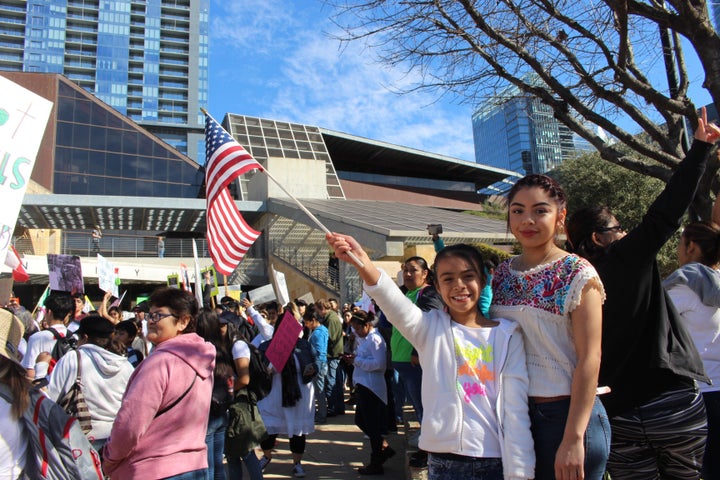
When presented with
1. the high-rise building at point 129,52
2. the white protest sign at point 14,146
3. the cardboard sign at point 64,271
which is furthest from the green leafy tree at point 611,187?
the high-rise building at point 129,52

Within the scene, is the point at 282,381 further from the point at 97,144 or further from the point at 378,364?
the point at 97,144

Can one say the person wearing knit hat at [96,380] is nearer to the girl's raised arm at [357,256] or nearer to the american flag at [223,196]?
the american flag at [223,196]

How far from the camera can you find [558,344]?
6.83 feet

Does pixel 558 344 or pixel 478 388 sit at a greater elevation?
pixel 558 344

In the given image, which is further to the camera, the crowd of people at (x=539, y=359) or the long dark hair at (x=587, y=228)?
the long dark hair at (x=587, y=228)

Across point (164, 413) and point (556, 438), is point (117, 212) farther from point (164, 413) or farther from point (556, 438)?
point (556, 438)

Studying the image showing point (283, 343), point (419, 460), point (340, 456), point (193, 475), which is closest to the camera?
point (193, 475)

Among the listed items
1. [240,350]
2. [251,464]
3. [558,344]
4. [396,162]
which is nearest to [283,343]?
[240,350]

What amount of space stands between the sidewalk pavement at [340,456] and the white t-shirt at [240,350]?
2.10 metres

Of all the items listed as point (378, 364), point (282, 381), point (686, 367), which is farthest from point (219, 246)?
point (686, 367)

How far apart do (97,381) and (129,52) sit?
325ft

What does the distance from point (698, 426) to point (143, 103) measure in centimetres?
9882

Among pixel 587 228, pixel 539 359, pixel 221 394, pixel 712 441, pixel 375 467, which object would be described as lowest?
pixel 375 467

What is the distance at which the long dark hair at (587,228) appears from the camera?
2574 mm
